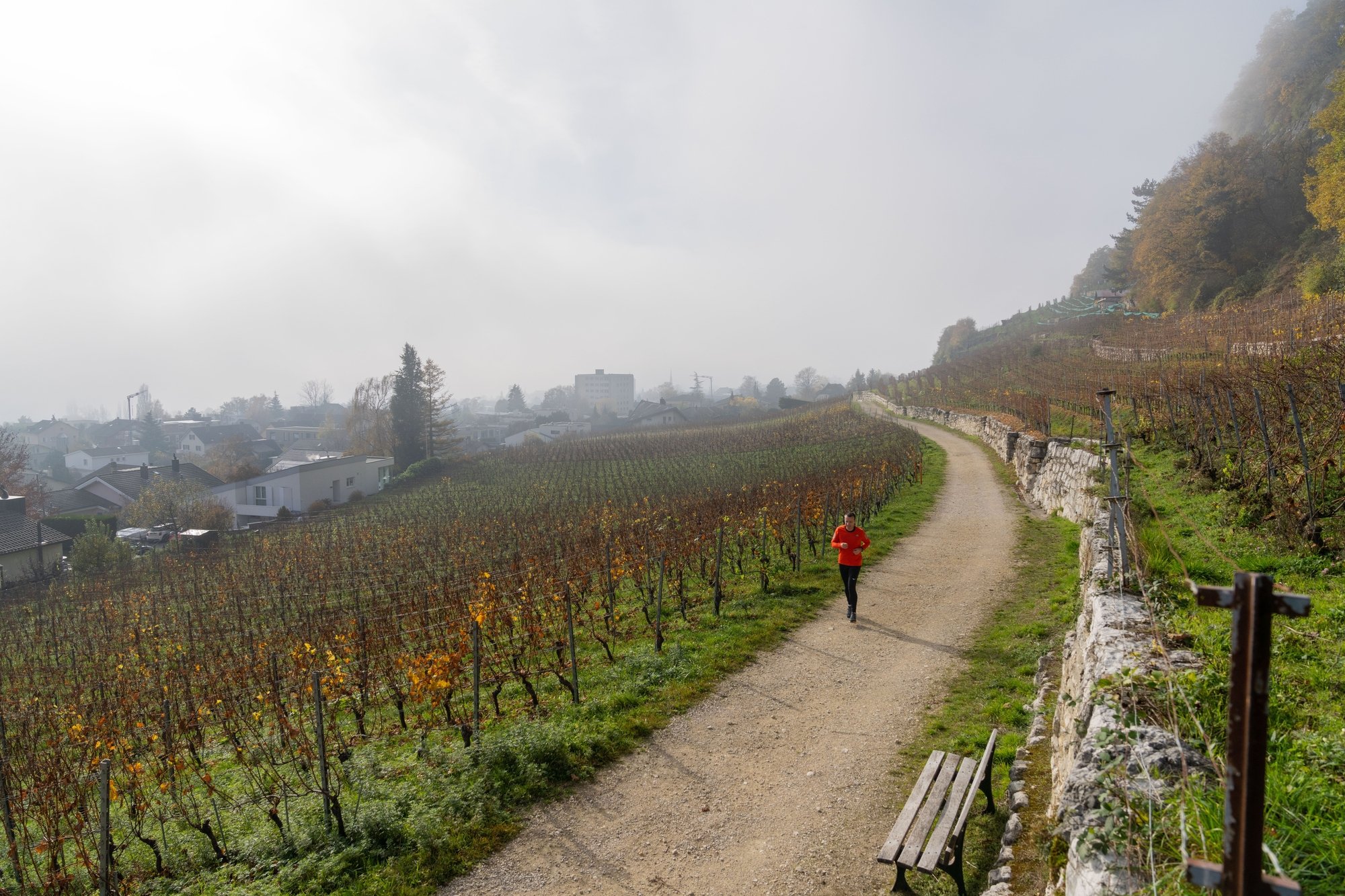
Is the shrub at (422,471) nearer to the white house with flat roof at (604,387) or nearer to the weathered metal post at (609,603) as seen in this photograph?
the weathered metal post at (609,603)

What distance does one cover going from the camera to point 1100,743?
3979mm

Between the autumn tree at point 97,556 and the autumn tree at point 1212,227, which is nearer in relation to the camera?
the autumn tree at point 97,556

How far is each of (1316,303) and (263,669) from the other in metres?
34.7

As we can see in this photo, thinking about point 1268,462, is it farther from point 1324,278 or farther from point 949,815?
point 1324,278

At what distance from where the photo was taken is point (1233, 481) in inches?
404

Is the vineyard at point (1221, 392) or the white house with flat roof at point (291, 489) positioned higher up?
the vineyard at point (1221, 392)

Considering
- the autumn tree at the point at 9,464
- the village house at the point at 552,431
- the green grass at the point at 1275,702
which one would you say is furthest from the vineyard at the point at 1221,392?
the autumn tree at the point at 9,464

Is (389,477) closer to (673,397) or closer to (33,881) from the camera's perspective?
(33,881)

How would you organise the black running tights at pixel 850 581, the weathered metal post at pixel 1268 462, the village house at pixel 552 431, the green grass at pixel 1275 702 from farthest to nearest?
the village house at pixel 552 431 < the black running tights at pixel 850 581 < the weathered metal post at pixel 1268 462 < the green grass at pixel 1275 702

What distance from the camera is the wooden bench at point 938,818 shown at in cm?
495

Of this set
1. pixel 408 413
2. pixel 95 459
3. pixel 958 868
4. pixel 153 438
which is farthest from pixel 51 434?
pixel 958 868

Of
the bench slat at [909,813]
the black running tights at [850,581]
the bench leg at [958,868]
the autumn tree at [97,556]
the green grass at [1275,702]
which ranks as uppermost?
the green grass at [1275,702]

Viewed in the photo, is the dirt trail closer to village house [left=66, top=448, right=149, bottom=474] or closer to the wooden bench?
the wooden bench

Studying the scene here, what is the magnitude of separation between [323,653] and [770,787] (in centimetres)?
743
